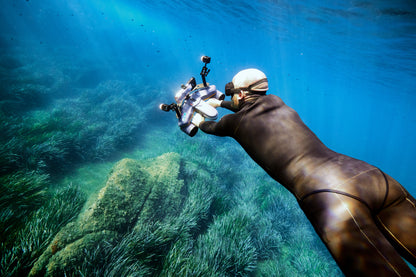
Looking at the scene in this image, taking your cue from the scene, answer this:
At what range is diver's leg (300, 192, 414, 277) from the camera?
125cm

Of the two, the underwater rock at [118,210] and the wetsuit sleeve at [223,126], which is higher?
the wetsuit sleeve at [223,126]

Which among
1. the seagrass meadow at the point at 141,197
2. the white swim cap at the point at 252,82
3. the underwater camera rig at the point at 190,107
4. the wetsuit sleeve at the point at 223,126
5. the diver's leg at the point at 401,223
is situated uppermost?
the white swim cap at the point at 252,82

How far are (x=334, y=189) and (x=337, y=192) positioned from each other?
0.11ft

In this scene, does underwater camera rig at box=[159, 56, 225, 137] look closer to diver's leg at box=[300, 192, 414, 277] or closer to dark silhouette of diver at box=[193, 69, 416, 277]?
dark silhouette of diver at box=[193, 69, 416, 277]

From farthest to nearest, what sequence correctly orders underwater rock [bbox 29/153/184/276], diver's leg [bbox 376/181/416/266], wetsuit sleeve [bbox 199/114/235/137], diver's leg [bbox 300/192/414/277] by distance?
1. underwater rock [bbox 29/153/184/276]
2. wetsuit sleeve [bbox 199/114/235/137]
3. diver's leg [bbox 376/181/416/266]
4. diver's leg [bbox 300/192/414/277]

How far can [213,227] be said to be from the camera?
5.02 metres

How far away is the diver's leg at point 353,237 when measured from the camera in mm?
1245

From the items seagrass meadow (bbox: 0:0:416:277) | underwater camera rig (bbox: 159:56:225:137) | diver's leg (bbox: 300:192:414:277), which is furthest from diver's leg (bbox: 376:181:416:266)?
seagrass meadow (bbox: 0:0:416:277)

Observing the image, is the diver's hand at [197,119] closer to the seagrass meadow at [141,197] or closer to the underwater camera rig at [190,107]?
the underwater camera rig at [190,107]

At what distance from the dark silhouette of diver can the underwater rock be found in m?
3.50

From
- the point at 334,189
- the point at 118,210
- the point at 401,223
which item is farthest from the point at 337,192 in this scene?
the point at 118,210

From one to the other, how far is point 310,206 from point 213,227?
4.02 metres

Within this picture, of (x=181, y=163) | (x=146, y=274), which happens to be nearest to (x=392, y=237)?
(x=146, y=274)

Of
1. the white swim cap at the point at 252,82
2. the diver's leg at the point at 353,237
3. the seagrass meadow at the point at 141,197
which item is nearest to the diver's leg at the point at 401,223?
the diver's leg at the point at 353,237
